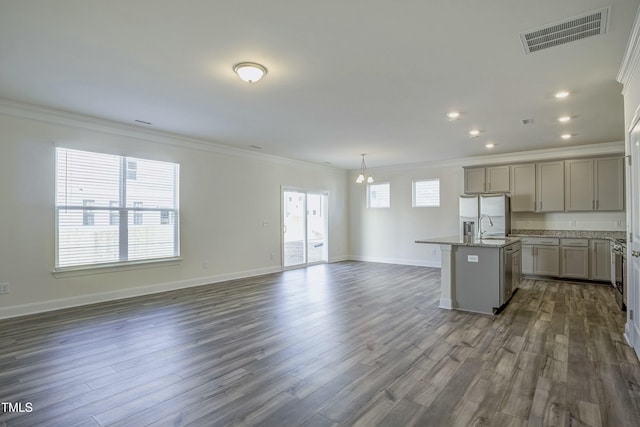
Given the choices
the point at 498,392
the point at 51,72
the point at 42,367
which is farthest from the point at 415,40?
the point at 42,367

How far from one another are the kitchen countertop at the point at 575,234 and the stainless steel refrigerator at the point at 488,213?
42cm

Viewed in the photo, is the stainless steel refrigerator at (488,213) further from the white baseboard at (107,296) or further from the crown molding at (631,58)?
the white baseboard at (107,296)

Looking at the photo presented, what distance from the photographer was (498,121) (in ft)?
16.2

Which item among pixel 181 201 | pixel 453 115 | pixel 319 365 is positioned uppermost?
pixel 453 115

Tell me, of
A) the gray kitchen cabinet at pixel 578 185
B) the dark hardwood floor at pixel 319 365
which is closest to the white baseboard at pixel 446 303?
the dark hardwood floor at pixel 319 365

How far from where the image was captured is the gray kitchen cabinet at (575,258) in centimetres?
624

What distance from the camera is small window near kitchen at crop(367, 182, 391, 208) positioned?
9.21 metres

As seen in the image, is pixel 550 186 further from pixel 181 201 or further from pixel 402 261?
pixel 181 201

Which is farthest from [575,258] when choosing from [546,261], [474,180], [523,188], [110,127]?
[110,127]

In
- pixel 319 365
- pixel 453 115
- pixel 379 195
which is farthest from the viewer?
pixel 379 195

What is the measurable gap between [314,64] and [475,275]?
10.8 feet

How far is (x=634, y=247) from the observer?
3.00 metres

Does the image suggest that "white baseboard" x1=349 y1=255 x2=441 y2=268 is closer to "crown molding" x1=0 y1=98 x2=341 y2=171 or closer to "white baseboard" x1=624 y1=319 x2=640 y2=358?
"crown molding" x1=0 y1=98 x2=341 y2=171

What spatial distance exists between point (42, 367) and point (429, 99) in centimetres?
466
